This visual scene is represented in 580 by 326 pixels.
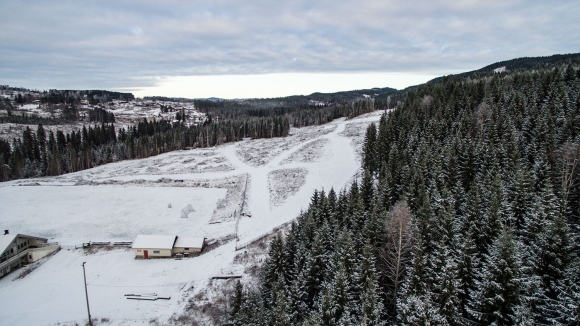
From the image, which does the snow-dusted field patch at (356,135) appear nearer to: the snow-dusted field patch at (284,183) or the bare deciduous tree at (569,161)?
the snow-dusted field patch at (284,183)

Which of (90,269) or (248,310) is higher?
(248,310)

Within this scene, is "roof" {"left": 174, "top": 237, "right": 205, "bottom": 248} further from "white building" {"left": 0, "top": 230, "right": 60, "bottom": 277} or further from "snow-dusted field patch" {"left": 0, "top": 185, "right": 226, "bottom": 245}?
"white building" {"left": 0, "top": 230, "right": 60, "bottom": 277}

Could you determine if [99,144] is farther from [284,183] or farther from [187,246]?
[187,246]

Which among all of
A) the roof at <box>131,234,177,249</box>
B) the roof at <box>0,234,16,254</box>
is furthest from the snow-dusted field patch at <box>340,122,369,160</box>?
the roof at <box>0,234,16,254</box>

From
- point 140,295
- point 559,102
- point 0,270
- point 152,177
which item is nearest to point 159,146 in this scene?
point 152,177

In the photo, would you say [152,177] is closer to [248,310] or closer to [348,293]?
[248,310]

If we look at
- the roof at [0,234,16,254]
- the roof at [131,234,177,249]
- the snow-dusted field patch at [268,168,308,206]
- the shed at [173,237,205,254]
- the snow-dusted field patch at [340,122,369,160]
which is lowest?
the shed at [173,237,205,254]
